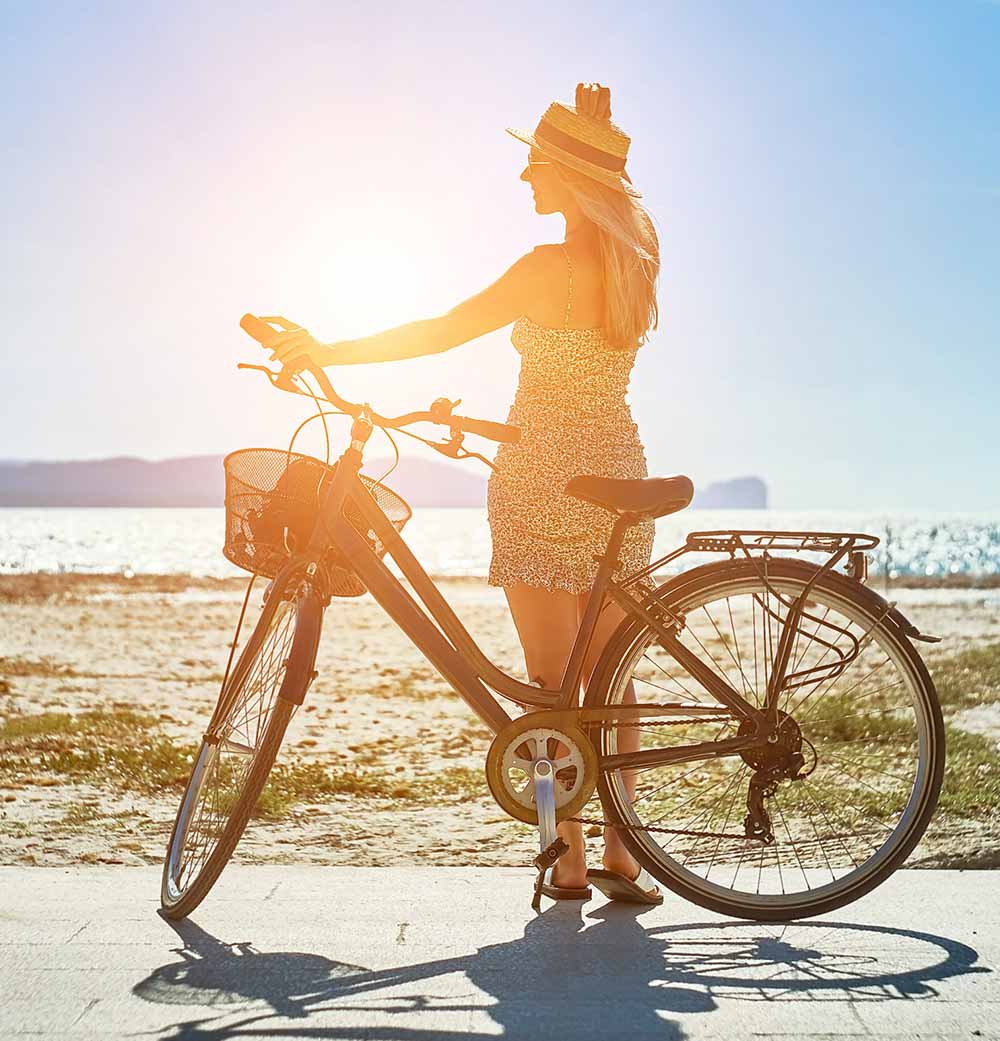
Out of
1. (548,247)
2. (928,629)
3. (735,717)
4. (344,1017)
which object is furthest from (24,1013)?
(928,629)

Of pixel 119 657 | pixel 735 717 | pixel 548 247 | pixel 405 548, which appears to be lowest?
pixel 119 657

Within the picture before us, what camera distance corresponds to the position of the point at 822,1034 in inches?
110

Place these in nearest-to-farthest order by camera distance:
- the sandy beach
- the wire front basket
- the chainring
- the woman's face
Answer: the chainring < the wire front basket < the woman's face < the sandy beach

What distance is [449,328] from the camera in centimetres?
361

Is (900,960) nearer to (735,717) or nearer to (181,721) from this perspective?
(735,717)

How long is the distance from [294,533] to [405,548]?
32 cm

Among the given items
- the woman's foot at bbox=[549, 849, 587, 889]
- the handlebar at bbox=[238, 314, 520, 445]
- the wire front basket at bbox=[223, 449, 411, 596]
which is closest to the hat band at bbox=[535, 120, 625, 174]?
the handlebar at bbox=[238, 314, 520, 445]

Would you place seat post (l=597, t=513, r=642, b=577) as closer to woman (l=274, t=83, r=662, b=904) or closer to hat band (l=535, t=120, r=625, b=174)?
woman (l=274, t=83, r=662, b=904)

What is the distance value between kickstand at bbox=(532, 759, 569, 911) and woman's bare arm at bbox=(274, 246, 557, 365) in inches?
46.0

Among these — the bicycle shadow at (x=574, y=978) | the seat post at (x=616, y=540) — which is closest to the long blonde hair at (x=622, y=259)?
the seat post at (x=616, y=540)

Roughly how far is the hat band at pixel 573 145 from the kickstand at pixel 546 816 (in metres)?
1.71

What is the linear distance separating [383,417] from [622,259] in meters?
0.82

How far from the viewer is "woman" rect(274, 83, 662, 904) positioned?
3746 mm

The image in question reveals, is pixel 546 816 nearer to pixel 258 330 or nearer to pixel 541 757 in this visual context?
pixel 541 757
